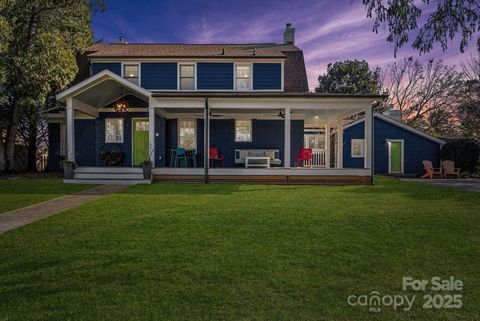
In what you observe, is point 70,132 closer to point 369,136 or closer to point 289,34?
point 369,136

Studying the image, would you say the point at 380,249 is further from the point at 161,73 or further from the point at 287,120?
the point at 161,73

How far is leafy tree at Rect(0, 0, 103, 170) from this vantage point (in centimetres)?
1344

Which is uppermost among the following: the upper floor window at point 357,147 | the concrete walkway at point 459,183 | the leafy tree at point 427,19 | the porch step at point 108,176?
the leafy tree at point 427,19

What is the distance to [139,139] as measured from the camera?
1582 centimetres

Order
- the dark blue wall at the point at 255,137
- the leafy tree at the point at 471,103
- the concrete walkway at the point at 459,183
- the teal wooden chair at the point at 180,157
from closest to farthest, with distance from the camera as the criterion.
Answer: the concrete walkway at the point at 459,183 < the teal wooden chair at the point at 180,157 < the dark blue wall at the point at 255,137 < the leafy tree at the point at 471,103

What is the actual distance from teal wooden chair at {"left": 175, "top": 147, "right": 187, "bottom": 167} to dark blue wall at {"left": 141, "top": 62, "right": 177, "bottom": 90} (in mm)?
3683

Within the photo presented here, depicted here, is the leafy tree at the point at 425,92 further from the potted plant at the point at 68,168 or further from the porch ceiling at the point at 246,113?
the potted plant at the point at 68,168

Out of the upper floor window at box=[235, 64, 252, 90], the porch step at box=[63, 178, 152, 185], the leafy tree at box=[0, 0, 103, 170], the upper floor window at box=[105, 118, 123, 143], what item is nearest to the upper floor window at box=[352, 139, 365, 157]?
the upper floor window at box=[235, 64, 252, 90]

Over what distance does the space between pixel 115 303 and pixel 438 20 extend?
7.84 m

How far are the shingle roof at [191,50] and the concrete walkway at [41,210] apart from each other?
388 inches

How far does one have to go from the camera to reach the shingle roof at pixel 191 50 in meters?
15.9

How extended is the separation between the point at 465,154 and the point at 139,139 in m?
19.3

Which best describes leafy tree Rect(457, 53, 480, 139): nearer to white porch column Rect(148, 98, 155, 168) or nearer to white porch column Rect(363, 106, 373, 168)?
white porch column Rect(363, 106, 373, 168)

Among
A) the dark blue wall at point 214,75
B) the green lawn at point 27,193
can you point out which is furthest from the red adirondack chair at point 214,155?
the green lawn at point 27,193
